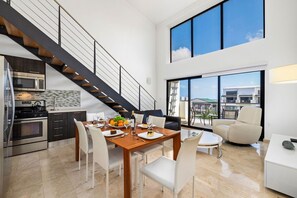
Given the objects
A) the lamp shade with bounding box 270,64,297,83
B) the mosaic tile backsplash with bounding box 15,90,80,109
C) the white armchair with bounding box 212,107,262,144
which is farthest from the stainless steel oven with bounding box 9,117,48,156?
the lamp shade with bounding box 270,64,297,83

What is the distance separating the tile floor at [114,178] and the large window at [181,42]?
413cm

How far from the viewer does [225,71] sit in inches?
169

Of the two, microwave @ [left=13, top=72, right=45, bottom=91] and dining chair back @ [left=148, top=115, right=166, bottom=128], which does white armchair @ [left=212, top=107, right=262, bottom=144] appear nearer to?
dining chair back @ [left=148, top=115, right=166, bottom=128]

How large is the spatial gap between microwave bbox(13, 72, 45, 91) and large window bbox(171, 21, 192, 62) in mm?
4817

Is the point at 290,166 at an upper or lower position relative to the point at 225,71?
lower

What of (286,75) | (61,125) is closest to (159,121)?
(286,75)

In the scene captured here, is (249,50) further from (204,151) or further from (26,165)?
(26,165)

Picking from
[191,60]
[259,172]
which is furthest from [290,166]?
[191,60]

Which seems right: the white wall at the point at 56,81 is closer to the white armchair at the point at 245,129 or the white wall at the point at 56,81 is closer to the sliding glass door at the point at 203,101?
the sliding glass door at the point at 203,101

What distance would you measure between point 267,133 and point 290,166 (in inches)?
98.1

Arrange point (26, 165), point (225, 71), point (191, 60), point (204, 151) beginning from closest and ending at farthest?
point (26, 165), point (204, 151), point (225, 71), point (191, 60)

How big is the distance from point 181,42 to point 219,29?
1562mm

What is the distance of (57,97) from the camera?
3.92 meters

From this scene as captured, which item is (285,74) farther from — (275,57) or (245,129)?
(275,57)
